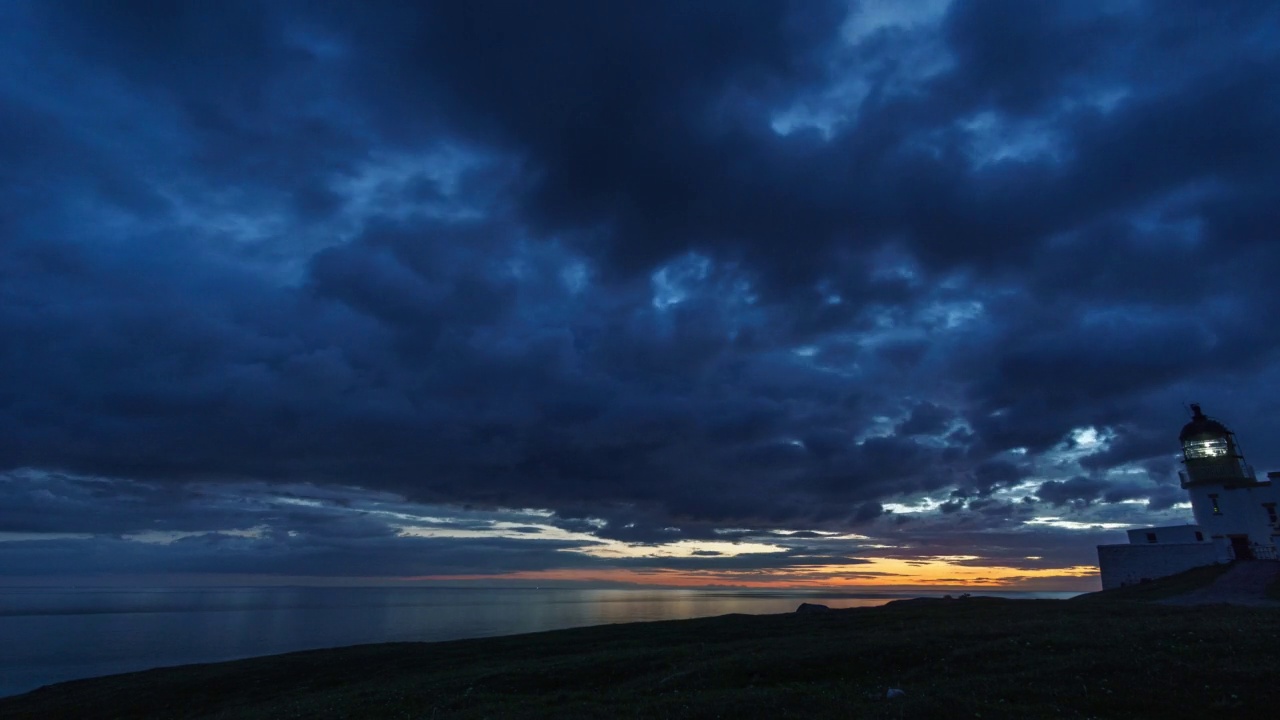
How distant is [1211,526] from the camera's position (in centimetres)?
8106

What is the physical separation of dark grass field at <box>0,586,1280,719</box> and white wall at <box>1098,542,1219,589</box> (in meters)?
39.4

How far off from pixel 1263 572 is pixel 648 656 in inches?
2760

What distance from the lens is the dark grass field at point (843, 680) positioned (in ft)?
66.4

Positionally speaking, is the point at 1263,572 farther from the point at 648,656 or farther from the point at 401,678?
the point at 401,678

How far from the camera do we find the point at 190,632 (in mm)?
148875

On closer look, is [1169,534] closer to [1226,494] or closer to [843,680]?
[1226,494]

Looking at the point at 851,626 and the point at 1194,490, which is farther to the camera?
the point at 1194,490

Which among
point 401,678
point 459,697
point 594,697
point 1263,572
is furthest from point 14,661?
point 1263,572

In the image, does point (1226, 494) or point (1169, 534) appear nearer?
point (1226, 494)

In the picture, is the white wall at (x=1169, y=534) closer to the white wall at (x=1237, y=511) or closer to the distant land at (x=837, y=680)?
the white wall at (x=1237, y=511)

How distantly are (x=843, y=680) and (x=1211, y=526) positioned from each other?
3318 inches

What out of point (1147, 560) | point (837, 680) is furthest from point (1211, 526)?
point (837, 680)

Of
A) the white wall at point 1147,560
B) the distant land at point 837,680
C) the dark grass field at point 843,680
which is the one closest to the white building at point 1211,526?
the white wall at point 1147,560

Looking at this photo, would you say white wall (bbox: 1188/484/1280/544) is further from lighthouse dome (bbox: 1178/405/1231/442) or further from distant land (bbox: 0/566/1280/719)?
distant land (bbox: 0/566/1280/719)
